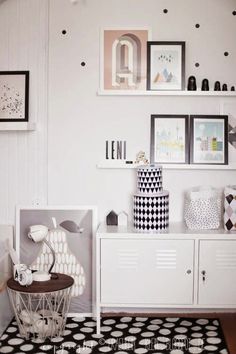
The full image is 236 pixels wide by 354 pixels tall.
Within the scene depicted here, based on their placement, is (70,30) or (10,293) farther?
(70,30)

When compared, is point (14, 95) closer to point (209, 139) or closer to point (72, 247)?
point (72, 247)

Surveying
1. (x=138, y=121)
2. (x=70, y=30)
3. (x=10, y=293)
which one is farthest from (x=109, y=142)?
(x=10, y=293)

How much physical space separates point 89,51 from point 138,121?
593mm

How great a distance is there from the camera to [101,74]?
370cm

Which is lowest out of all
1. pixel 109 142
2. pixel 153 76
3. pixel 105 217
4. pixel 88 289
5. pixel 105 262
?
pixel 88 289

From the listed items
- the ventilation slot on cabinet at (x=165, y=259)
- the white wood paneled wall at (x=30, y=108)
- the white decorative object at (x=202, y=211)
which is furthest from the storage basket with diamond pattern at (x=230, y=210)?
the white wood paneled wall at (x=30, y=108)

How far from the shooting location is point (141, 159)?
371 cm

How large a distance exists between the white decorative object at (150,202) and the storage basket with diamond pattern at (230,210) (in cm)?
40

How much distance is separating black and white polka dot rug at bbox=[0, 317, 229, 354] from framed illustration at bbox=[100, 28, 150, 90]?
1602 mm

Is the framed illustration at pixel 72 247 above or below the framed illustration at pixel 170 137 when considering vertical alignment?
below

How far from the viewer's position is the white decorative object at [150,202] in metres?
3.49

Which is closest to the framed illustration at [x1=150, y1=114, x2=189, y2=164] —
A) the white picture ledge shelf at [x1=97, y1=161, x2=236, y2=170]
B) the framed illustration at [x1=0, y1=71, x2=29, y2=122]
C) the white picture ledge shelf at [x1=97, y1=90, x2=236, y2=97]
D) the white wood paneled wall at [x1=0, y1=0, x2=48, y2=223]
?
the white picture ledge shelf at [x1=97, y1=161, x2=236, y2=170]

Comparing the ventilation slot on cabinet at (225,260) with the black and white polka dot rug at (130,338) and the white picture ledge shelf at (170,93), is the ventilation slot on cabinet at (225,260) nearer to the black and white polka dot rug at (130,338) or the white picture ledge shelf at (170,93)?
the black and white polka dot rug at (130,338)

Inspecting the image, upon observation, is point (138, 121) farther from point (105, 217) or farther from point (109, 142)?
point (105, 217)
